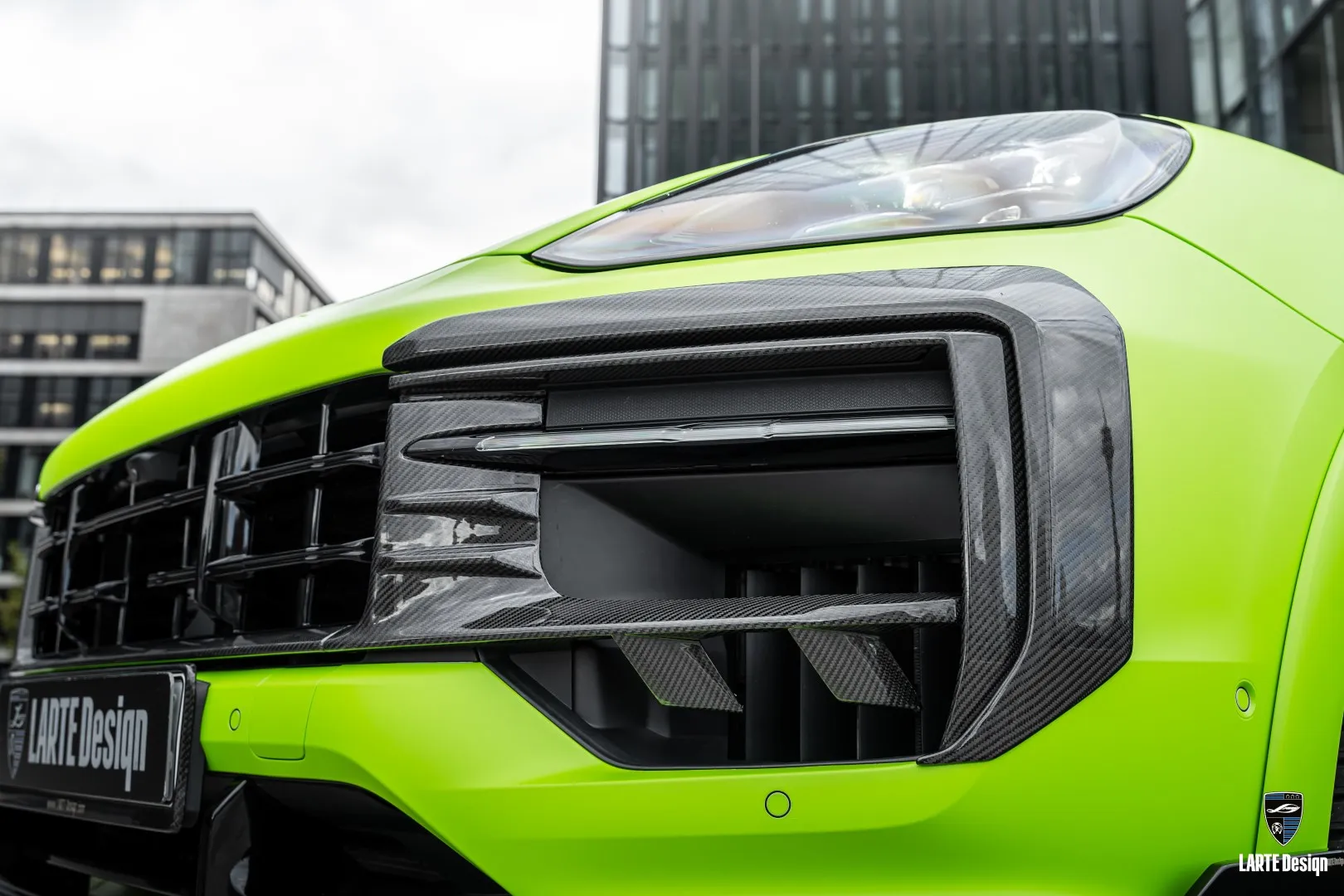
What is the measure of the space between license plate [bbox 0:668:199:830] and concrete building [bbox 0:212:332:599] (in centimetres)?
4356

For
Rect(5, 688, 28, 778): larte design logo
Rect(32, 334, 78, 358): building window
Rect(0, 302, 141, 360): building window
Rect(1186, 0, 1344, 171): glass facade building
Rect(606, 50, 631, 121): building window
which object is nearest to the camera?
Rect(5, 688, 28, 778): larte design logo

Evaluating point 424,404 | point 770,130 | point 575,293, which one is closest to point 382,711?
point 424,404

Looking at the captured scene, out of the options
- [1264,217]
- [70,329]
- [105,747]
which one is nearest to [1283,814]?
[1264,217]

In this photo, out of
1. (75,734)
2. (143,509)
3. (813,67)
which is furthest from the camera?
(813,67)

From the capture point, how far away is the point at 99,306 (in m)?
42.8

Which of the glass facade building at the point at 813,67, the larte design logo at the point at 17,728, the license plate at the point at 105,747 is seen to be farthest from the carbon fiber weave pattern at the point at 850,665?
the glass facade building at the point at 813,67

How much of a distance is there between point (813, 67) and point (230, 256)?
85.9ft

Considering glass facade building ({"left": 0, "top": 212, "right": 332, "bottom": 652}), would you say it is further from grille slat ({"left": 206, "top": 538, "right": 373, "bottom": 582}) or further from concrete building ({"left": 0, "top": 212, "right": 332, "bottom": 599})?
grille slat ({"left": 206, "top": 538, "right": 373, "bottom": 582})

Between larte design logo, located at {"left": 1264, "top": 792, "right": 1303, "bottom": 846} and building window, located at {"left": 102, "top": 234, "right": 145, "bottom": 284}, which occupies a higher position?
building window, located at {"left": 102, "top": 234, "right": 145, "bottom": 284}

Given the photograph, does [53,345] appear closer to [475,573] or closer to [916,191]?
[475,573]

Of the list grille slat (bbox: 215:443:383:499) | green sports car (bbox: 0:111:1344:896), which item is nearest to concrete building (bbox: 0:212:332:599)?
grille slat (bbox: 215:443:383:499)

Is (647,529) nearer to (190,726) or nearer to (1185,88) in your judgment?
(190,726)

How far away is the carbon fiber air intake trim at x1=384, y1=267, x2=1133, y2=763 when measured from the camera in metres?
1.04

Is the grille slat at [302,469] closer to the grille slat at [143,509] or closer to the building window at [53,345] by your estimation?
the grille slat at [143,509]
